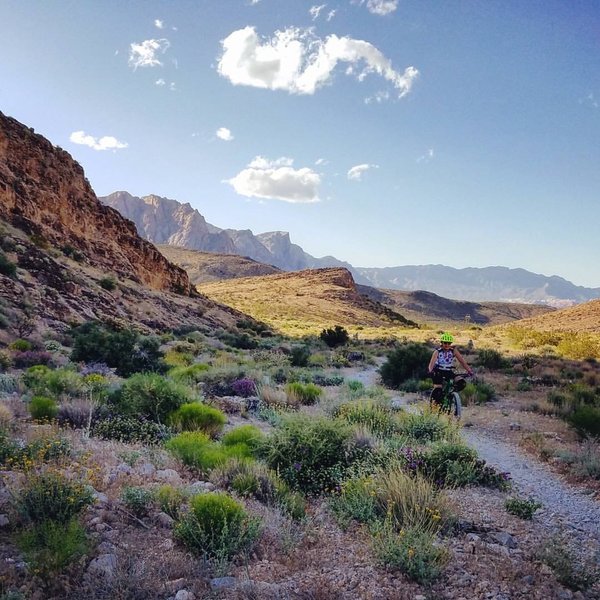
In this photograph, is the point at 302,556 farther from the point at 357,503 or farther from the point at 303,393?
the point at 303,393

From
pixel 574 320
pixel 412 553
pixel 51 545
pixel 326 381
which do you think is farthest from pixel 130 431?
pixel 574 320

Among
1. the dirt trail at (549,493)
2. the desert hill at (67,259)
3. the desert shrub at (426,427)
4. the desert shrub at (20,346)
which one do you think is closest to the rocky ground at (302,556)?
the dirt trail at (549,493)

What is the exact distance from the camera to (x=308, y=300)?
76750 mm

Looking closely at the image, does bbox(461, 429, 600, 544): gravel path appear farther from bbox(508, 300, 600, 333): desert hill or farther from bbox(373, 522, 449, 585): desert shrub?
bbox(508, 300, 600, 333): desert hill

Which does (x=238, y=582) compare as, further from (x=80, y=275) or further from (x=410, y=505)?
(x=80, y=275)

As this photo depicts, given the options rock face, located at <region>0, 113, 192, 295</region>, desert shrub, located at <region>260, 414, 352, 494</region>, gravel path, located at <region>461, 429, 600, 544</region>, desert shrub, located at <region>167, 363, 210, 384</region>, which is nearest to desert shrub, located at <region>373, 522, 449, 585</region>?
desert shrub, located at <region>260, 414, 352, 494</region>

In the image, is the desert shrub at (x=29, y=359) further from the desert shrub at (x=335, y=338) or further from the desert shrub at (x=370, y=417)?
the desert shrub at (x=335, y=338)

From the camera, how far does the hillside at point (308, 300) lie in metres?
66.5

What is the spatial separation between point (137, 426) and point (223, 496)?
3418 millimetres

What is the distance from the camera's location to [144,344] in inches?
651

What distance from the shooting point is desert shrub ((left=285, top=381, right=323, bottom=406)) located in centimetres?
1177

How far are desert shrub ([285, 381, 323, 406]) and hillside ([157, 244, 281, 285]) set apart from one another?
108 meters

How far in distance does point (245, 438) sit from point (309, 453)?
1.22 metres

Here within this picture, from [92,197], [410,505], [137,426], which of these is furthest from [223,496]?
[92,197]
